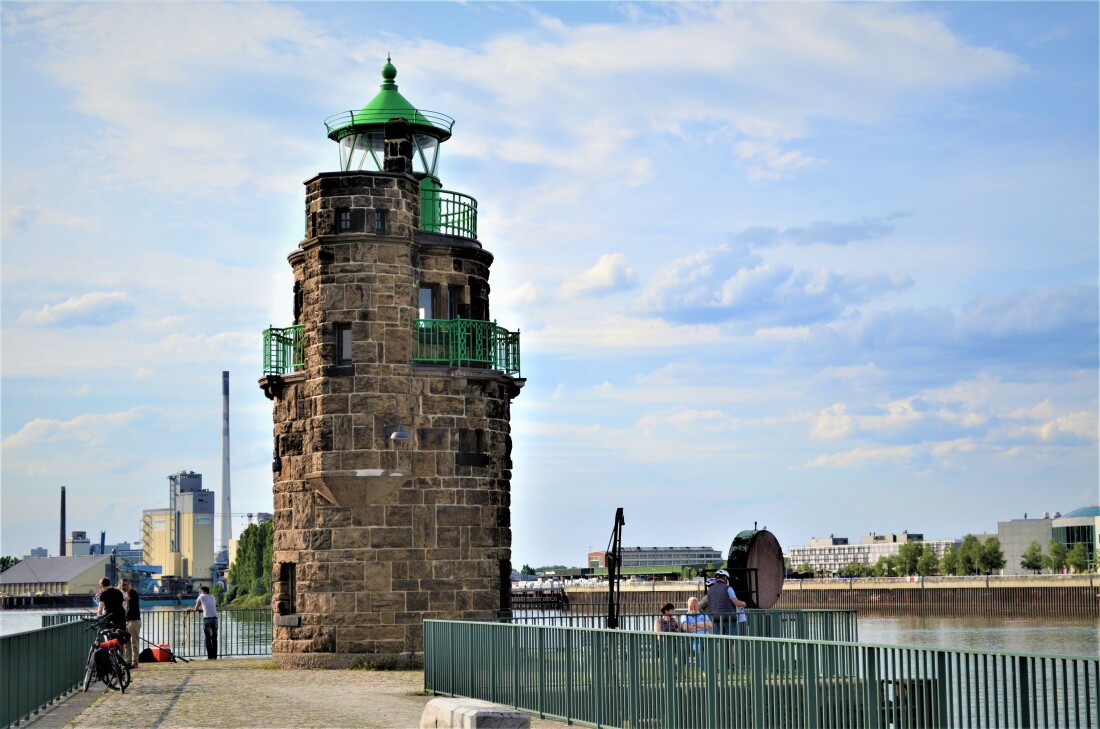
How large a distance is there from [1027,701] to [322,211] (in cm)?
1917

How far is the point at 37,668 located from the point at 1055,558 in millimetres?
124389

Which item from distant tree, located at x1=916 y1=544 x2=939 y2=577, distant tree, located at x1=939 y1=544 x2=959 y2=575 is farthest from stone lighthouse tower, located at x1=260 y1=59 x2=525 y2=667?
distant tree, located at x1=916 y1=544 x2=939 y2=577

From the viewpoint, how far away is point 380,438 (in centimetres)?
2648

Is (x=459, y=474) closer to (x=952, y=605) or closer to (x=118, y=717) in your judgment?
(x=118, y=717)

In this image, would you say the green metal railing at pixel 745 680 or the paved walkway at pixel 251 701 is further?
the paved walkway at pixel 251 701

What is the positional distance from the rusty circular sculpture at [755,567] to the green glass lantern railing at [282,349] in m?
9.92

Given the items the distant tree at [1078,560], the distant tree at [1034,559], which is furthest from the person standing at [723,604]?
the distant tree at [1034,559]

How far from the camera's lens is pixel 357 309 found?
2680 cm

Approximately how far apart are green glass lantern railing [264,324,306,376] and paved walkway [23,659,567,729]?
630 centimetres

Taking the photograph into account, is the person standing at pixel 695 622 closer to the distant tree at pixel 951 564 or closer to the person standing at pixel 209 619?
Answer: the person standing at pixel 209 619

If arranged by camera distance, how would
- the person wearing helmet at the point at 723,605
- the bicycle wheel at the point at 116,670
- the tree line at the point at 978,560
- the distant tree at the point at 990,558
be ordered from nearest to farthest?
the person wearing helmet at the point at 723,605 < the bicycle wheel at the point at 116,670 < the tree line at the point at 978,560 < the distant tree at the point at 990,558

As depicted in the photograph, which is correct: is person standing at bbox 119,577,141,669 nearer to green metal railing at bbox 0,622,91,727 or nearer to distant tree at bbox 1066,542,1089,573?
green metal railing at bbox 0,622,91,727

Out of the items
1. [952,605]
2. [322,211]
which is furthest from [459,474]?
[952,605]

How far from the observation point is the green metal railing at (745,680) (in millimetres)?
11508
